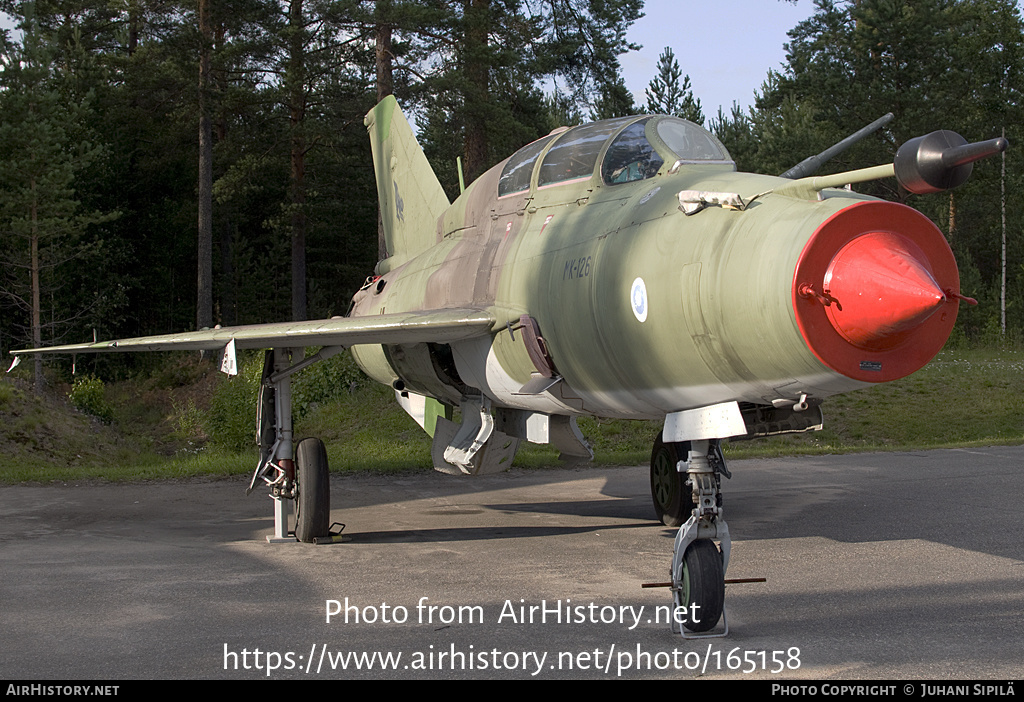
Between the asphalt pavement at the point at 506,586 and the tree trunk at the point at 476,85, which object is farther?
the tree trunk at the point at 476,85

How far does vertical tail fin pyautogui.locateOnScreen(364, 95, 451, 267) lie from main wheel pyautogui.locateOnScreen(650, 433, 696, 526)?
3.69m

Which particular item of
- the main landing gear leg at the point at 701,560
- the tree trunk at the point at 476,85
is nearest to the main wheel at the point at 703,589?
the main landing gear leg at the point at 701,560

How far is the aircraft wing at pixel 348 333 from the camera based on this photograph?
752 cm

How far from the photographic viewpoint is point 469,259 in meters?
8.46

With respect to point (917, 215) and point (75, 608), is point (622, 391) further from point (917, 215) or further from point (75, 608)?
point (75, 608)

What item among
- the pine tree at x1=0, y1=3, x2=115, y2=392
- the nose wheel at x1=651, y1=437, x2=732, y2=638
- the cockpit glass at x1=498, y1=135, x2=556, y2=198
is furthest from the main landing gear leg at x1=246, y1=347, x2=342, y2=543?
the pine tree at x1=0, y1=3, x2=115, y2=392

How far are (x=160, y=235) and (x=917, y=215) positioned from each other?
37683mm

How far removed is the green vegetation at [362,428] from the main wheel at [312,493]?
16.7 ft

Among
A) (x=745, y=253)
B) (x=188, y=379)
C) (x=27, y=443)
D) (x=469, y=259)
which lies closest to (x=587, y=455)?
(x=469, y=259)

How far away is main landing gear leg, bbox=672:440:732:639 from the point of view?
5469 mm

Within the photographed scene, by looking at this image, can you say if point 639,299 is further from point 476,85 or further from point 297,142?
point 297,142

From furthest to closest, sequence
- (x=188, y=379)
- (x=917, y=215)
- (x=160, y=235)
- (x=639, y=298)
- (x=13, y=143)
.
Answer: (x=160, y=235)
(x=188, y=379)
(x=13, y=143)
(x=639, y=298)
(x=917, y=215)

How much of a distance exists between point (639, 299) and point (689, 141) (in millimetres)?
1562

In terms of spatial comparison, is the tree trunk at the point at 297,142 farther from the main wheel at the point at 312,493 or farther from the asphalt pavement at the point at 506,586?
the main wheel at the point at 312,493
